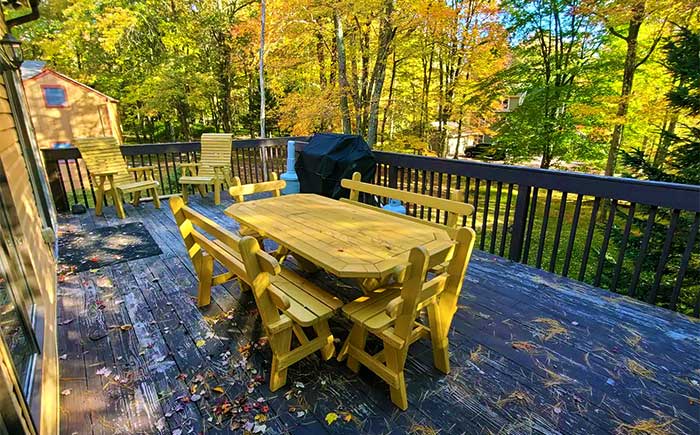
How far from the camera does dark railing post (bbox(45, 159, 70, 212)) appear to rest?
14.6 ft

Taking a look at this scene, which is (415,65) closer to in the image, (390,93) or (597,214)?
(390,93)

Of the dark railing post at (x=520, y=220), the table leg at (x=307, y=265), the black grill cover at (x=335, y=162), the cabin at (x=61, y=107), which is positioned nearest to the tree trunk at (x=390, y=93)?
the black grill cover at (x=335, y=162)

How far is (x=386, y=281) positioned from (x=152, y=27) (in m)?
14.4

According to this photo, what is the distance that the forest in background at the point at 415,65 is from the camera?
7.02 meters

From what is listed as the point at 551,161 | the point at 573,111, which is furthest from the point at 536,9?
the point at 551,161

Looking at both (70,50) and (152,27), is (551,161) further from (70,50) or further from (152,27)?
(70,50)

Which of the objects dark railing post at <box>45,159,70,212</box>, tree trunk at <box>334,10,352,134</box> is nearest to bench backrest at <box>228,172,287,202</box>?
dark railing post at <box>45,159,70,212</box>

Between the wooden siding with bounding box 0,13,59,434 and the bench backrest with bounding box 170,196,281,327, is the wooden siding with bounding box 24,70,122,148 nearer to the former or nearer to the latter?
the wooden siding with bounding box 0,13,59,434

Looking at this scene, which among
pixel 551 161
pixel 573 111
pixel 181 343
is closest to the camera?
pixel 181 343

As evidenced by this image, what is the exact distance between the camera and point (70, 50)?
1286cm

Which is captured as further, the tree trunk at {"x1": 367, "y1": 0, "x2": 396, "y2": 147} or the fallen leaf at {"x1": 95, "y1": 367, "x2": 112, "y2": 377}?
the tree trunk at {"x1": 367, "y1": 0, "x2": 396, "y2": 147}

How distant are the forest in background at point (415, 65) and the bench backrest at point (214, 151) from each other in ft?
13.9

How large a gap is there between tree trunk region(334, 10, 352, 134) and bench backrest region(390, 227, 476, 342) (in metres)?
7.55

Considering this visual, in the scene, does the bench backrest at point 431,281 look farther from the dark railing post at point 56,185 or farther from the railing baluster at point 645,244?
the dark railing post at point 56,185
